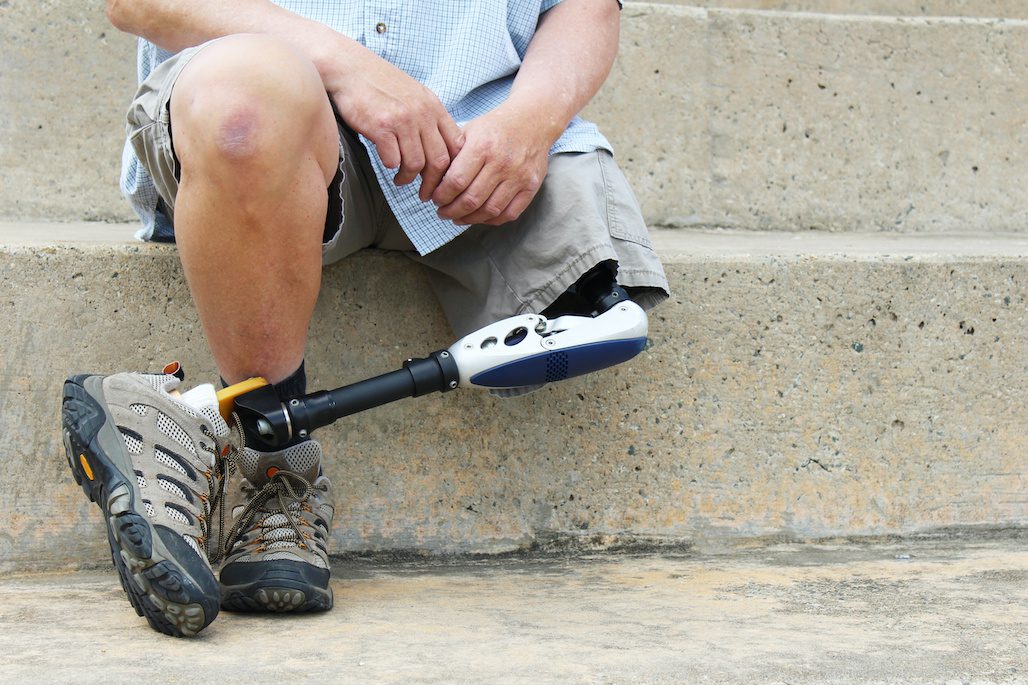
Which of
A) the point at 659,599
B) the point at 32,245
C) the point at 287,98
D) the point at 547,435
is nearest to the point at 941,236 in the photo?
the point at 547,435

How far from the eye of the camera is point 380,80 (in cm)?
99

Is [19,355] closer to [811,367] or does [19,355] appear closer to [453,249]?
[453,249]

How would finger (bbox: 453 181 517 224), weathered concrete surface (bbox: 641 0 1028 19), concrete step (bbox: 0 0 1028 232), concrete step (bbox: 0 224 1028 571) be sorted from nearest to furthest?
finger (bbox: 453 181 517 224), concrete step (bbox: 0 224 1028 571), concrete step (bbox: 0 0 1028 232), weathered concrete surface (bbox: 641 0 1028 19)

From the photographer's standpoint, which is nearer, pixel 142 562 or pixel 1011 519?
pixel 142 562

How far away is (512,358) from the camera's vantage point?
1030 millimetres

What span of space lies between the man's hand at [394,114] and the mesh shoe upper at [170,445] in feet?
0.92

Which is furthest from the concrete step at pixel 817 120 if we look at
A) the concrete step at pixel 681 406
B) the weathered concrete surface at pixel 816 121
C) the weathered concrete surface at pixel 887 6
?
the concrete step at pixel 681 406

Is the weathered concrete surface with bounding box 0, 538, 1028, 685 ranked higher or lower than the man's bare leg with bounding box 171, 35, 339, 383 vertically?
lower

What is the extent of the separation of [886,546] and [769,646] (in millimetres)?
468

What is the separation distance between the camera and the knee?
86 centimetres

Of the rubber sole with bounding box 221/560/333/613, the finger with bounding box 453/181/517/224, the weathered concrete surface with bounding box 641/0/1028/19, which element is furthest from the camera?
the weathered concrete surface with bounding box 641/0/1028/19

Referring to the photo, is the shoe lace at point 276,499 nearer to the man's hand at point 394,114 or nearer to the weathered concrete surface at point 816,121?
the man's hand at point 394,114

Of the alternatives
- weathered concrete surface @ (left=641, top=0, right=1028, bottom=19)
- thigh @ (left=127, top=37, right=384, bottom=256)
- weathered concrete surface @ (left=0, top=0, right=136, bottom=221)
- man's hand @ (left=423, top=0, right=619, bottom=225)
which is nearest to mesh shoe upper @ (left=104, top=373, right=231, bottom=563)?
thigh @ (left=127, top=37, right=384, bottom=256)

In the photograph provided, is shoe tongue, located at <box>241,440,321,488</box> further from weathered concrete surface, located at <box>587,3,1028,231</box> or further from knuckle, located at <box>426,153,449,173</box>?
weathered concrete surface, located at <box>587,3,1028,231</box>
